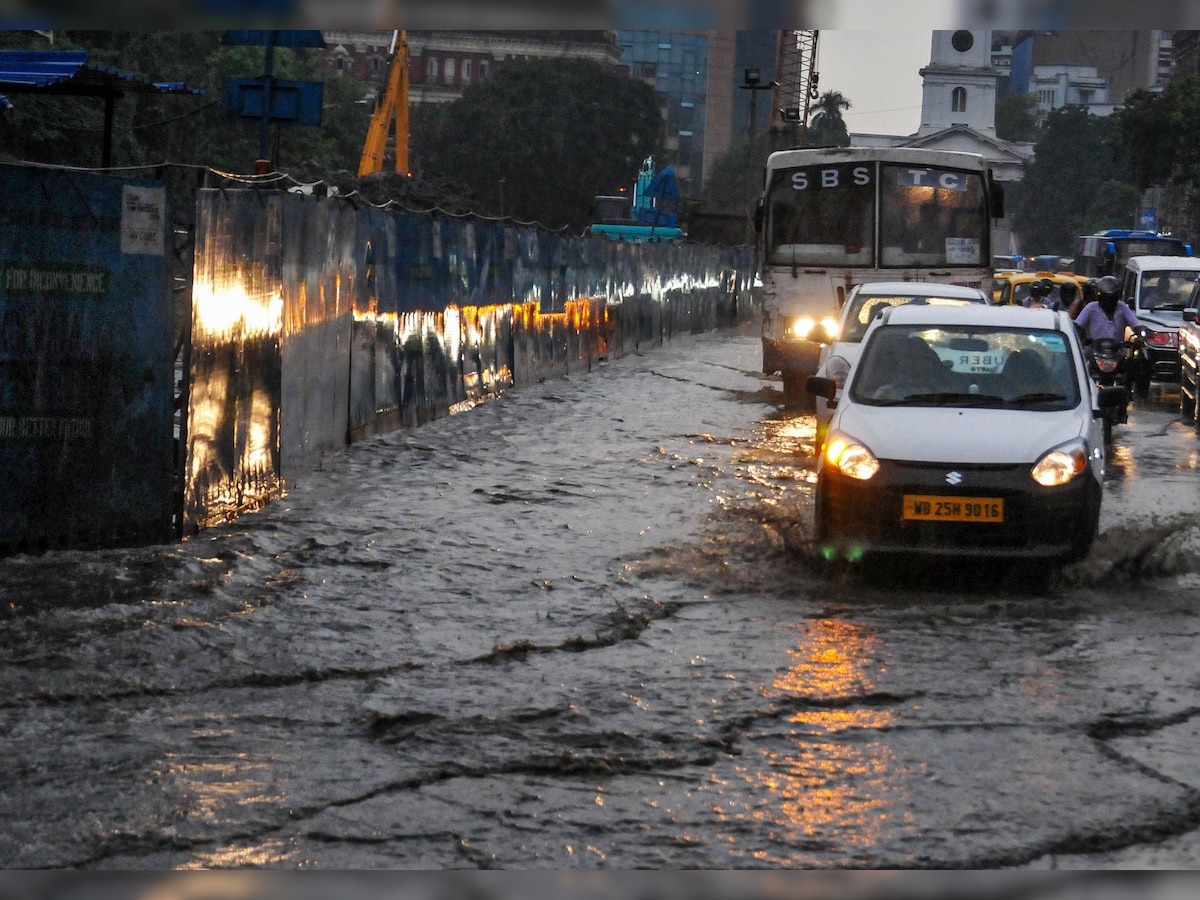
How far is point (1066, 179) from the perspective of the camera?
13312 centimetres

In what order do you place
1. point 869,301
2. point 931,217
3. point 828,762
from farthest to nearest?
point 931,217 → point 869,301 → point 828,762

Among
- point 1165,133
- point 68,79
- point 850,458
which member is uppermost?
point 1165,133

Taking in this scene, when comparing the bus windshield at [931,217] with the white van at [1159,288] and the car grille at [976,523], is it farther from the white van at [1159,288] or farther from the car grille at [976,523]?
the car grille at [976,523]

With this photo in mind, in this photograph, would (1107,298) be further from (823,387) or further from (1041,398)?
(1041,398)

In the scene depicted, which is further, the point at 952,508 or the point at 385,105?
the point at 385,105

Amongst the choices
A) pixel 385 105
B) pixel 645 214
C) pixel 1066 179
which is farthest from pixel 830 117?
pixel 385 105

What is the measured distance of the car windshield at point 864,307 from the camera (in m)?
17.0

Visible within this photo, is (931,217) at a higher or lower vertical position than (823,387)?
higher

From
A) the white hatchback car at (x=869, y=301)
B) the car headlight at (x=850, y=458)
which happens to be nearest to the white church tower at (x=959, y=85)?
the white hatchback car at (x=869, y=301)

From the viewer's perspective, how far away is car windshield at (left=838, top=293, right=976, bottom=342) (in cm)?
1698

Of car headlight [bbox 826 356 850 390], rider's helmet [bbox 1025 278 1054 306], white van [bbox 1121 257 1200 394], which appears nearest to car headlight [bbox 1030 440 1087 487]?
car headlight [bbox 826 356 850 390]

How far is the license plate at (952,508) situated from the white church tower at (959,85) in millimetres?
150574

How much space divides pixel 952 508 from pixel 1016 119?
18583cm

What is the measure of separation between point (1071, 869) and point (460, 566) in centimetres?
565
